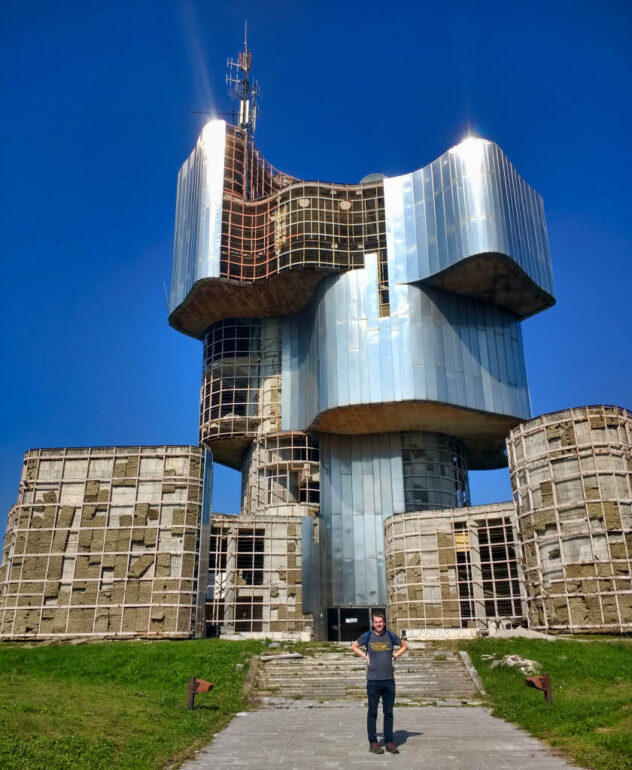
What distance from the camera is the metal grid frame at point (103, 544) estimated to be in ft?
124

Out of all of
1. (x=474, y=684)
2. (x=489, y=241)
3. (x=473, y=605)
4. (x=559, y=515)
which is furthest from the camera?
(x=489, y=241)

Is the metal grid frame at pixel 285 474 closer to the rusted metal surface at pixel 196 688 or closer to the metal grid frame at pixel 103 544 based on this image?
the metal grid frame at pixel 103 544

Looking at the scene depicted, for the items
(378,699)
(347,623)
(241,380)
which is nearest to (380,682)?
(378,699)

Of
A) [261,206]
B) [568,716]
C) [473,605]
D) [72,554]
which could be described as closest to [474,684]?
[568,716]

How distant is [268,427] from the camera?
60.1 m

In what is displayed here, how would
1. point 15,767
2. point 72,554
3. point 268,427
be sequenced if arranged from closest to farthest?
point 15,767 < point 72,554 < point 268,427

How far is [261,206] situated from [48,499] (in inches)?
1241

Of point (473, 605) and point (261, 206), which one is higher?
point (261, 206)

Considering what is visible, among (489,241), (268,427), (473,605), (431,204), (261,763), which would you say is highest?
(431,204)

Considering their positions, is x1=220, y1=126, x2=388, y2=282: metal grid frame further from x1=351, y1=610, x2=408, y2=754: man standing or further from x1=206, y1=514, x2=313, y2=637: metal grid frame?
x1=351, y1=610, x2=408, y2=754: man standing

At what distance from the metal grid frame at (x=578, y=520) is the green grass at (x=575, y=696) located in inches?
211

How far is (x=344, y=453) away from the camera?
57844 mm

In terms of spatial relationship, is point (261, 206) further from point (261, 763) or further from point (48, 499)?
point (261, 763)

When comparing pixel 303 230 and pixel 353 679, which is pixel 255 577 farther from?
pixel 303 230
